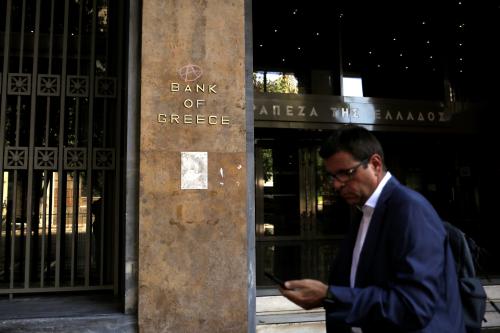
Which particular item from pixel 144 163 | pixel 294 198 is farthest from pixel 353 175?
pixel 294 198

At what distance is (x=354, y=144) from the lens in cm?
176

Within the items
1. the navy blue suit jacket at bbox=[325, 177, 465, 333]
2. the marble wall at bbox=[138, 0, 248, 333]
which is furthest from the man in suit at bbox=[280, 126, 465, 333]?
the marble wall at bbox=[138, 0, 248, 333]

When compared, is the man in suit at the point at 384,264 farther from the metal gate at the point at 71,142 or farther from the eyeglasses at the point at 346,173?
the metal gate at the point at 71,142

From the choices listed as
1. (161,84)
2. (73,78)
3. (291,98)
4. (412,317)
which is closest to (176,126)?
(161,84)

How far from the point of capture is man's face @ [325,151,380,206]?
5.76 feet

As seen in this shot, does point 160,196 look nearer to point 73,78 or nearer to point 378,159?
point 73,78

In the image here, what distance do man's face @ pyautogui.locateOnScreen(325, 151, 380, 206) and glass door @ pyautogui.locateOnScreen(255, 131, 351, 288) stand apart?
1125cm

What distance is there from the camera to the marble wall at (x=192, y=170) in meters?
4.23

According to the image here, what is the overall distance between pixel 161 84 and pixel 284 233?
32.6 ft

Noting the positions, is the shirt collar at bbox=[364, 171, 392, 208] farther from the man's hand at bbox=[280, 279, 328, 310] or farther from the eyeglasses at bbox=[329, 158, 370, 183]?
the man's hand at bbox=[280, 279, 328, 310]

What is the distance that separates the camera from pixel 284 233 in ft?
45.1

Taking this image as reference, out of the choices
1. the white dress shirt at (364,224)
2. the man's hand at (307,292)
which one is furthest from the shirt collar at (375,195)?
the man's hand at (307,292)

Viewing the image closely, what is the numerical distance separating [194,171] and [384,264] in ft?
9.75

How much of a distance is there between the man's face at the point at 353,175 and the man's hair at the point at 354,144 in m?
0.02
